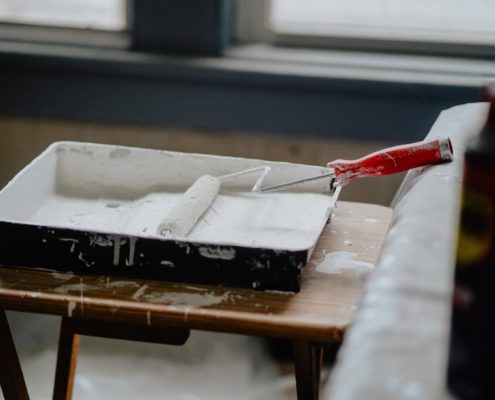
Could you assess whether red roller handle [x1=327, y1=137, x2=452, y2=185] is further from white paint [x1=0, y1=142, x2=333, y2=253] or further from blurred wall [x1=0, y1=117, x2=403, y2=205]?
blurred wall [x1=0, y1=117, x2=403, y2=205]

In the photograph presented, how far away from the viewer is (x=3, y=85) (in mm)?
1998

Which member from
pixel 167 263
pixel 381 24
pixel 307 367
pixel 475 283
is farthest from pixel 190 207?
pixel 381 24

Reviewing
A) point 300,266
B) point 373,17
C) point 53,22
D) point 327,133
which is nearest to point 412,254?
point 300,266

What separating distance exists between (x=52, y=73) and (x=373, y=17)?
766mm

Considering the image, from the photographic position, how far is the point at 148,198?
134 cm

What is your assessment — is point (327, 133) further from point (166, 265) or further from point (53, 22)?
point (166, 265)

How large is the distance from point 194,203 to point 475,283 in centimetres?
64

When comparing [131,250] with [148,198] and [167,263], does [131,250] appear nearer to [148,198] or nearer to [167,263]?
[167,263]

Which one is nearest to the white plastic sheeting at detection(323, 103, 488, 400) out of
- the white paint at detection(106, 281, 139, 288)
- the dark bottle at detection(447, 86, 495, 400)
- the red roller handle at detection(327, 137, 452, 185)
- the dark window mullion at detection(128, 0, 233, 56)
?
the dark bottle at detection(447, 86, 495, 400)

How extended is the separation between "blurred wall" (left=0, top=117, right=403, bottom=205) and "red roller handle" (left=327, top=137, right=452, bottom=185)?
678mm

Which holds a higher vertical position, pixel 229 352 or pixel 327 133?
pixel 327 133

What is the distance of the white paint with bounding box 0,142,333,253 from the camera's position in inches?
47.2

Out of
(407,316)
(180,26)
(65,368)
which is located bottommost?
(65,368)

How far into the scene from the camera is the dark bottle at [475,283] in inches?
24.6
